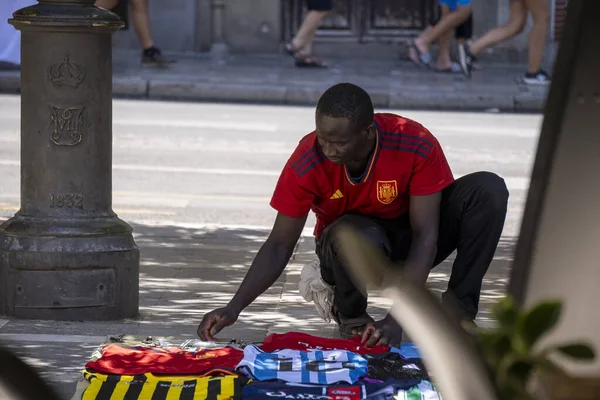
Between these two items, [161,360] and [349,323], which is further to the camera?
[349,323]

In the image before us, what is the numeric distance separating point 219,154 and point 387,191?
597cm

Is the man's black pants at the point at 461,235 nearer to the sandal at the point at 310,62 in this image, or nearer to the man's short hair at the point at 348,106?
the man's short hair at the point at 348,106

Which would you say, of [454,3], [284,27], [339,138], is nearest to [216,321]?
[339,138]

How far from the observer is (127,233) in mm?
5410

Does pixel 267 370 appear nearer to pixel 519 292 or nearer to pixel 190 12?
pixel 519 292

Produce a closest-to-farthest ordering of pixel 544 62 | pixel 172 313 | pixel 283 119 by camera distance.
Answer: pixel 172 313 < pixel 283 119 < pixel 544 62

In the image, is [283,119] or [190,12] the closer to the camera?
[283,119]

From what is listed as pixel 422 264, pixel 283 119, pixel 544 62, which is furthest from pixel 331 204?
pixel 544 62

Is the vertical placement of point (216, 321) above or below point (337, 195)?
below

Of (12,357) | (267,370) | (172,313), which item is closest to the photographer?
(12,357)

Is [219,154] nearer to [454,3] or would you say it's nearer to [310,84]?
[310,84]

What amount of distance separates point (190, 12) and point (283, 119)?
539 cm

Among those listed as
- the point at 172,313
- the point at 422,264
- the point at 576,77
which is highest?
the point at 576,77

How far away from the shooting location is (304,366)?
4363 mm
